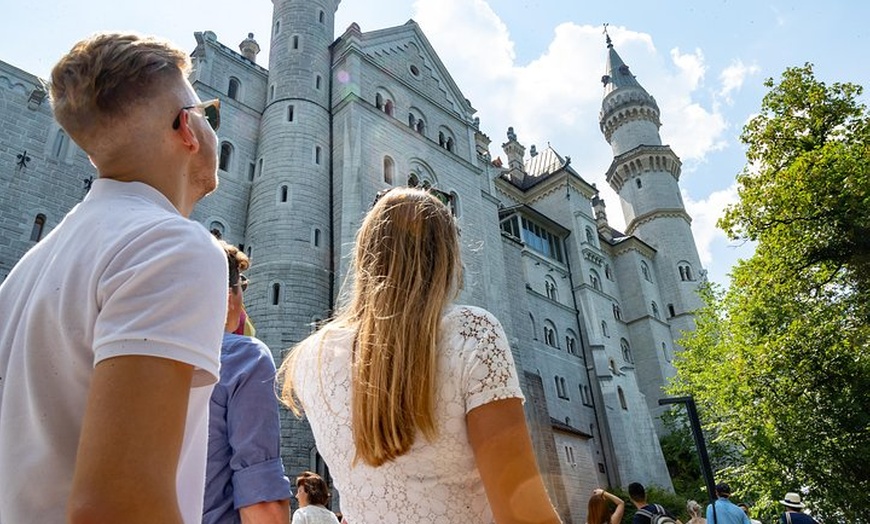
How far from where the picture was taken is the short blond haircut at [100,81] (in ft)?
4.89

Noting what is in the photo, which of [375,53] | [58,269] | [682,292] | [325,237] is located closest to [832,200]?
[325,237]

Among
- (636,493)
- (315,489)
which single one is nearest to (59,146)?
(315,489)

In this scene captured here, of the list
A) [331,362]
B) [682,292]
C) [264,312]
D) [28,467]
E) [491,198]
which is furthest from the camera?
[682,292]

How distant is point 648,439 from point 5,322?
113 ft

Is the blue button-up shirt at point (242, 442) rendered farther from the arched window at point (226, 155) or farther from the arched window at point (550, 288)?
the arched window at point (550, 288)

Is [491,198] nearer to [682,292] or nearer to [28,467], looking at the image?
[682,292]

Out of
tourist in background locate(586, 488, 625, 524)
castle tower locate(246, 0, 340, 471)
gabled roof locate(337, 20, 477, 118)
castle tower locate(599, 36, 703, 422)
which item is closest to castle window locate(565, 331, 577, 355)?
castle tower locate(599, 36, 703, 422)

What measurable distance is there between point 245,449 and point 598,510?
17.2 feet

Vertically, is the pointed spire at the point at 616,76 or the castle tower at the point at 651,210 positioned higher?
the pointed spire at the point at 616,76

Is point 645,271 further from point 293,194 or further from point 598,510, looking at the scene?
point 598,510

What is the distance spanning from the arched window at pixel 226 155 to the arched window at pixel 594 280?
76.1 ft

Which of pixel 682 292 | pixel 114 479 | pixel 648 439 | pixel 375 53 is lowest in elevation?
pixel 114 479

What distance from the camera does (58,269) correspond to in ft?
4.32

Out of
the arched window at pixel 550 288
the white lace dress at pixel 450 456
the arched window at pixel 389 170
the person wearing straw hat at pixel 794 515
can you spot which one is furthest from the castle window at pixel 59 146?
the arched window at pixel 550 288
